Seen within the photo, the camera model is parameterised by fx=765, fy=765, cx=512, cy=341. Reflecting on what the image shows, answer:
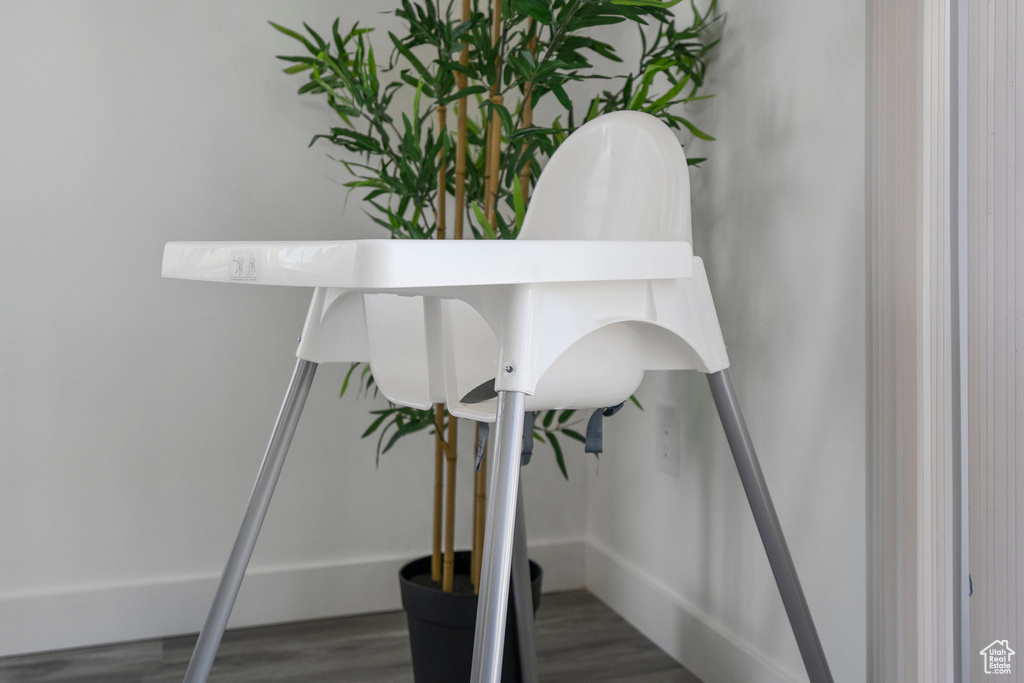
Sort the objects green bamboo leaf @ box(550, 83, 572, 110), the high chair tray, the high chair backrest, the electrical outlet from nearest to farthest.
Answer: the high chair tray → the high chair backrest → green bamboo leaf @ box(550, 83, 572, 110) → the electrical outlet

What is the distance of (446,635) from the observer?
1.15m

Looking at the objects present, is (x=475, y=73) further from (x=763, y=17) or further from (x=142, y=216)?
(x=142, y=216)

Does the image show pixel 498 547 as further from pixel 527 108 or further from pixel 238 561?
pixel 527 108

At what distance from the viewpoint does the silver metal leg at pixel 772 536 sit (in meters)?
0.82

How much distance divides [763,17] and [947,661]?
2.83 feet

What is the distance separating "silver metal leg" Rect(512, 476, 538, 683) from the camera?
1.10 m

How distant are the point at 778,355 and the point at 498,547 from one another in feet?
2.11

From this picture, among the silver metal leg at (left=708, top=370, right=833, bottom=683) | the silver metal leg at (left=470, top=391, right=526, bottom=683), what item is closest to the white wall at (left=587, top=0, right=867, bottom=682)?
the silver metal leg at (left=708, top=370, right=833, bottom=683)

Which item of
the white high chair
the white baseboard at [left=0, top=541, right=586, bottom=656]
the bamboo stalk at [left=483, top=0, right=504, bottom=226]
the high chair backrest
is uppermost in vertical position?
the bamboo stalk at [left=483, top=0, right=504, bottom=226]

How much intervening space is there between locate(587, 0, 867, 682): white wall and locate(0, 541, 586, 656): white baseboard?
62 cm

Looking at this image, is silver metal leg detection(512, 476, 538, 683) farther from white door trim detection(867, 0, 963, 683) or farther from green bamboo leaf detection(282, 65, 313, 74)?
green bamboo leaf detection(282, 65, 313, 74)

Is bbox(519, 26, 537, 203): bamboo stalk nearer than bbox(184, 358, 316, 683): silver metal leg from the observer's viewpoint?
No

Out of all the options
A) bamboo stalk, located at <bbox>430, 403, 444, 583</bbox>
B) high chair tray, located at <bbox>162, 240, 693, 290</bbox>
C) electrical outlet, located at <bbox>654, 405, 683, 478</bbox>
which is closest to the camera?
high chair tray, located at <bbox>162, 240, 693, 290</bbox>

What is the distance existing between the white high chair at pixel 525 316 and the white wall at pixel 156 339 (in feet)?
2.05
